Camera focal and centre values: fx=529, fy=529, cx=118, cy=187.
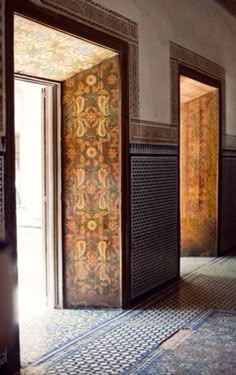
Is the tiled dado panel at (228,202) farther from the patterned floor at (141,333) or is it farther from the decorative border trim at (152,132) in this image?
the decorative border trim at (152,132)

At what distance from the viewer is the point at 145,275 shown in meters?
4.15

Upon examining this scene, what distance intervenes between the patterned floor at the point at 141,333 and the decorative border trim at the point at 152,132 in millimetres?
1241

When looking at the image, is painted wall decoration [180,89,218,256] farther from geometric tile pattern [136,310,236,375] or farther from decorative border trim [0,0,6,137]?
decorative border trim [0,0,6,137]

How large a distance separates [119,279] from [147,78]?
1.57 metres

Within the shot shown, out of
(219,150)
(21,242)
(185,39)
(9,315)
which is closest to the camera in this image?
(9,315)

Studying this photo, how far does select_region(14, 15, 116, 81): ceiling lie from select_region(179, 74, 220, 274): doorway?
2.29 metres

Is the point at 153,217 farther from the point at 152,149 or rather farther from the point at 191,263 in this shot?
the point at 191,263

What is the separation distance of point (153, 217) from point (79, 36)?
164 cm

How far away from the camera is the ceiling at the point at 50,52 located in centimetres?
303

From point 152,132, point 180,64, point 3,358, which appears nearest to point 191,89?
point 180,64

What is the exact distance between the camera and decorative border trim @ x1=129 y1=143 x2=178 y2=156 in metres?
3.95

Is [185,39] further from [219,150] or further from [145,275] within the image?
[145,275]

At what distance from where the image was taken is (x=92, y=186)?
3869mm

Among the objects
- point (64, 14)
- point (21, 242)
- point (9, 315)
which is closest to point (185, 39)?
point (64, 14)
